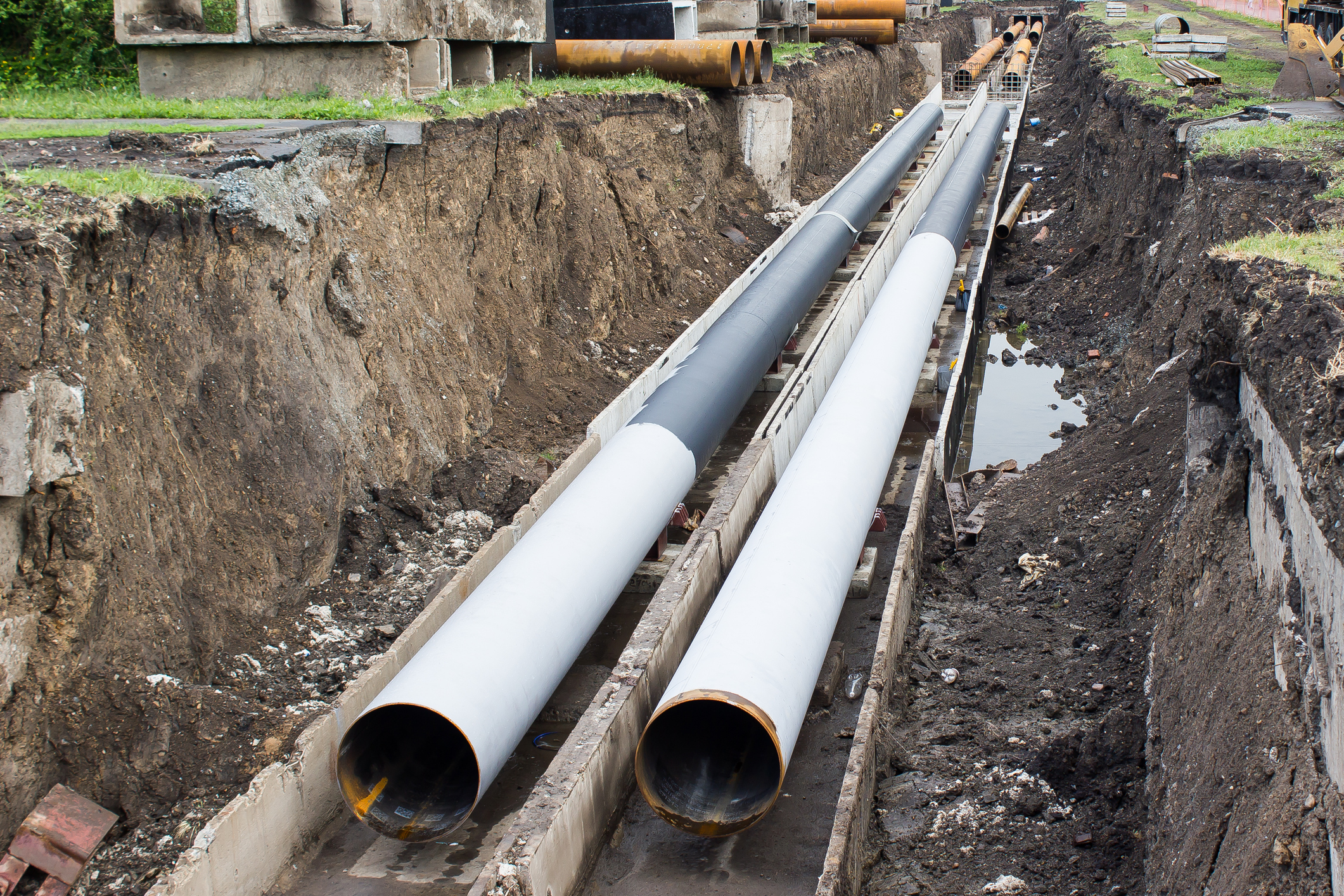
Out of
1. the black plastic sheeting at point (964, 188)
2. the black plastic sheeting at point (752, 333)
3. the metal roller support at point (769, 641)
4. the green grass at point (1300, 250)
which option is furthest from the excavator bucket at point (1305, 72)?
the metal roller support at point (769, 641)

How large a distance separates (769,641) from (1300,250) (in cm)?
425

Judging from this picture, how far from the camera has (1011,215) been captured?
18828mm

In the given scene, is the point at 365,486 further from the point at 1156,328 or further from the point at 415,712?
the point at 1156,328

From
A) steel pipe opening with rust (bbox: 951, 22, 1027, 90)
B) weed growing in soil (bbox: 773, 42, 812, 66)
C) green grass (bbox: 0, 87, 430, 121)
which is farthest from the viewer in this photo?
steel pipe opening with rust (bbox: 951, 22, 1027, 90)

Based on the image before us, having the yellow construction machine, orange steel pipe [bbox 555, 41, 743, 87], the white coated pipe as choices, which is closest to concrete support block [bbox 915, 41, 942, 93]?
the yellow construction machine

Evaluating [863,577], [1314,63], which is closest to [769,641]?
[863,577]

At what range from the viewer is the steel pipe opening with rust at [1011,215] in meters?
18.4

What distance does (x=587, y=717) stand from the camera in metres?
6.08

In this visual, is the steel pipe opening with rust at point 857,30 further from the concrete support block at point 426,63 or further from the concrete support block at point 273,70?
the concrete support block at point 273,70

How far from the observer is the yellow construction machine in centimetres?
1378

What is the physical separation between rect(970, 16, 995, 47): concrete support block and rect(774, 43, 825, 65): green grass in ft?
99.9

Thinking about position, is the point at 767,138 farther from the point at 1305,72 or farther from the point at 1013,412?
the point at 1305,72

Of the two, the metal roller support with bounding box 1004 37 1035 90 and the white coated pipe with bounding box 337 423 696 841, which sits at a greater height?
the metal roller support with bounding box 1004 37 1035 90

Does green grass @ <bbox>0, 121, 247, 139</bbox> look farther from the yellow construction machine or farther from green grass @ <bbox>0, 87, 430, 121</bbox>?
the yellow construction machine
